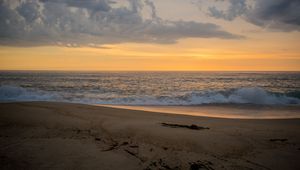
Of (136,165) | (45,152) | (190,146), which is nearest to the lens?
(136,165)

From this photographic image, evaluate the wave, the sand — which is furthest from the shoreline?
the sand

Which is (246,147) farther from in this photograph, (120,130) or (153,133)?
(120,130)

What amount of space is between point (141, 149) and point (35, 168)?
2.10 meters

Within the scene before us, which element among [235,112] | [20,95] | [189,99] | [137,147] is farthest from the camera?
[20,95]

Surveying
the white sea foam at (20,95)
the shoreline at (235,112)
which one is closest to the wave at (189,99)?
the white sea foam at (20,95)

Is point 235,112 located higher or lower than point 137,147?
lower

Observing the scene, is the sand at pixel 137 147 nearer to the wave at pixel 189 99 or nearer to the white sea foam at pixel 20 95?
the wave at pixel 189 99

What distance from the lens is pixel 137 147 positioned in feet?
15.6

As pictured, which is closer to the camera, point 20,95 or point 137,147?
point 137,147

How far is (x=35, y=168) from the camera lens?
11.8 ft

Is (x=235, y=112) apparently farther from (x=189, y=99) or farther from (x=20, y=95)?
(x=20, y=95)

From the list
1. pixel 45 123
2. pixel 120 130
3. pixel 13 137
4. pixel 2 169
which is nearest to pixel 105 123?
pixel 120 130

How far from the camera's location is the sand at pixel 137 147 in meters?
3.91

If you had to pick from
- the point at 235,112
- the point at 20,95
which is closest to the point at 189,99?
the point at 235,112
